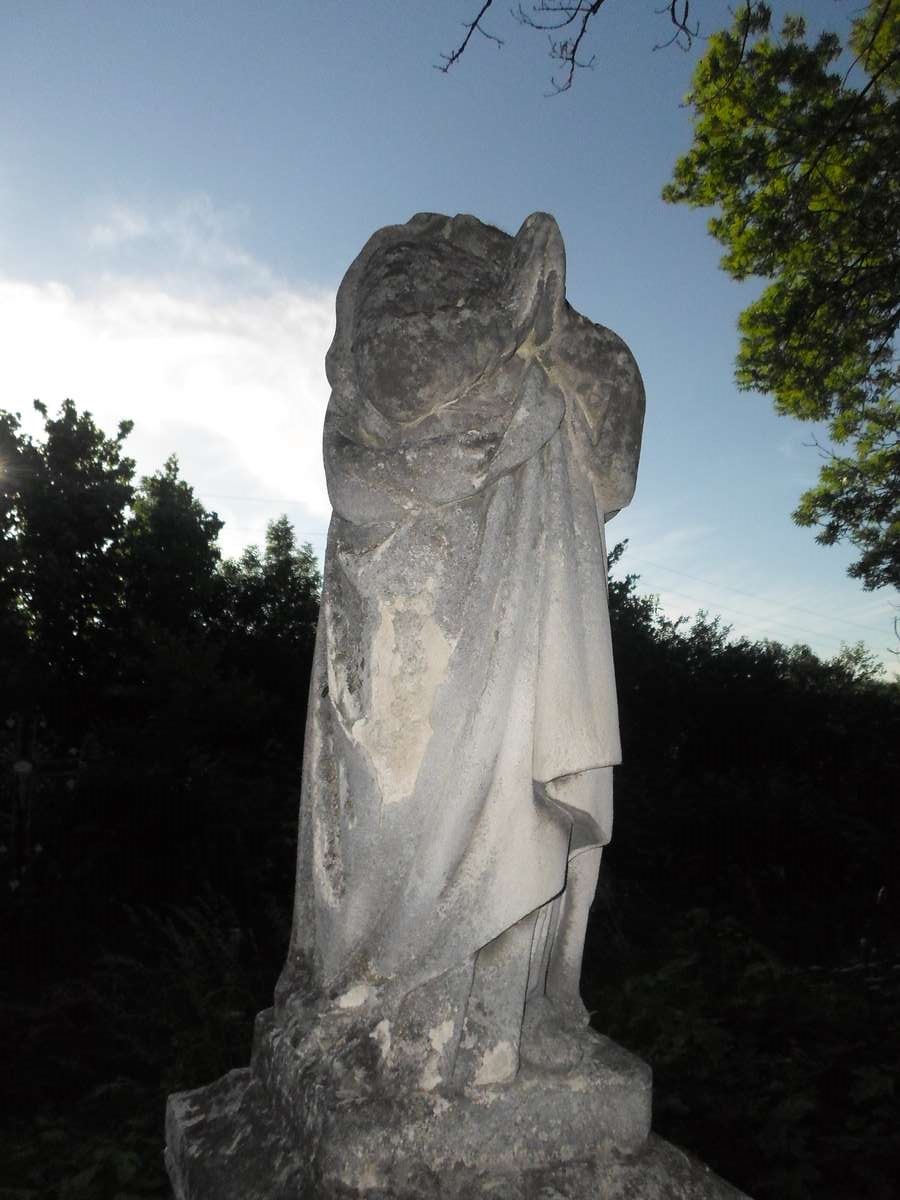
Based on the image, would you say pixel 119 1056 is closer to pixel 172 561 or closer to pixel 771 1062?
pixel 771 1062

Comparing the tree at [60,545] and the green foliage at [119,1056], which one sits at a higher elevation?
the tree at [60,545]

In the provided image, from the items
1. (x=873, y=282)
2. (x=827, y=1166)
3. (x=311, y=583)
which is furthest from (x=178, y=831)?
(x=311, y=583)

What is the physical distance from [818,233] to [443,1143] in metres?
10.7

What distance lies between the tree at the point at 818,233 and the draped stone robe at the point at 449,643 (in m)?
8.22

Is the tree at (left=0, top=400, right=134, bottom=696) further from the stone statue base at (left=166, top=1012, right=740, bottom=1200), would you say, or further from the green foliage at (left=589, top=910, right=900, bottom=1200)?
the stone statue base at (left=166, top=1012, right=740, bottom=1200)

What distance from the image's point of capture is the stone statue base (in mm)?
1503

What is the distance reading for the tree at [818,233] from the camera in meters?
8.95

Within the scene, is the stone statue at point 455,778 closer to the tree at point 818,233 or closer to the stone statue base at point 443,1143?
the stone statue base at point 443,1143

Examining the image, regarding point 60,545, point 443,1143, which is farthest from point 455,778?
point 60,545

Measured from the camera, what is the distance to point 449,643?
1.74 meters

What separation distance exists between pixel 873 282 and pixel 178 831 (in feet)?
34.7

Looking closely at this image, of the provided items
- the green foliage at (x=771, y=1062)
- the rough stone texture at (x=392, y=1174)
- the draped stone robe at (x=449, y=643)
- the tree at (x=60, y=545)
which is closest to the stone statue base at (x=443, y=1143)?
the rough stone texture at (x=392, y=1174)

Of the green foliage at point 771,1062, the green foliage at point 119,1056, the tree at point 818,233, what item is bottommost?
the green foliage at point 119,1056

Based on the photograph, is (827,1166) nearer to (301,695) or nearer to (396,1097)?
(396,1097)
